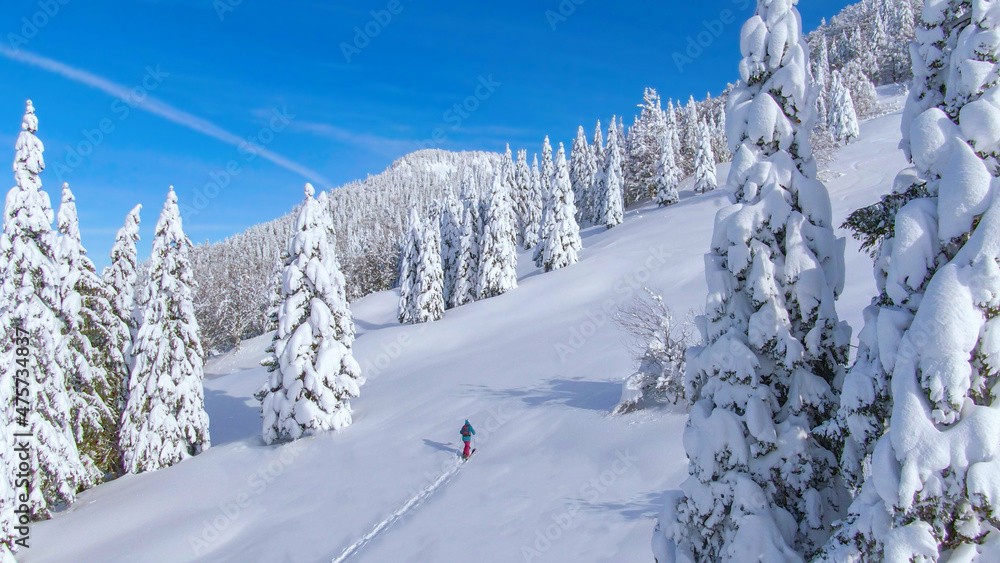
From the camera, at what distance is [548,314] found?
34.8 m

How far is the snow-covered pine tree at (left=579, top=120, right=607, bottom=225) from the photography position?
6881 cm

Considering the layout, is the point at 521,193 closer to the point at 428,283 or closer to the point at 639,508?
the point at 428,283

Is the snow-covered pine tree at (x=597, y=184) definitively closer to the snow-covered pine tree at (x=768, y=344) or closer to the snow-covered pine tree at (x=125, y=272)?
the snow-covered pine tree at (x=125, y=272)

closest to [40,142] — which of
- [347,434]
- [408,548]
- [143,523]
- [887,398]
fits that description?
[143,523]

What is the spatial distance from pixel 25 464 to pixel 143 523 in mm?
→ 3860

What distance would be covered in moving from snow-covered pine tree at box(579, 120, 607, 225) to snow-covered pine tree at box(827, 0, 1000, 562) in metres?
61.3

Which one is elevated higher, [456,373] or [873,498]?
[873,498]

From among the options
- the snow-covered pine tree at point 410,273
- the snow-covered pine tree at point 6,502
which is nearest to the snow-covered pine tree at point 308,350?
the snow-covered pine tree at point 6,502

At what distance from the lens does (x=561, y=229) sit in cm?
4569

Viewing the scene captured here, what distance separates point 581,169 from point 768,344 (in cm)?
7372

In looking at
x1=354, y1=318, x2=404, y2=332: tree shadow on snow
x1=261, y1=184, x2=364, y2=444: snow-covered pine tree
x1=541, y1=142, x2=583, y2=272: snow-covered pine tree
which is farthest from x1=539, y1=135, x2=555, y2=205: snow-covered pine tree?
x1=261, y1=184, x2=364, y2=444: snow-covered pine tree

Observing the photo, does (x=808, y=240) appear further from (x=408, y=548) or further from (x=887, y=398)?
(x=408, y=548)

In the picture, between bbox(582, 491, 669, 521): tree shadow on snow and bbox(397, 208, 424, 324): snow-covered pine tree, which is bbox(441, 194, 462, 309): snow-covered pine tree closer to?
bbox(397, 208, 424, 324): snow-covered pine tree

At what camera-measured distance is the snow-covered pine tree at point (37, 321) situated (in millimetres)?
17297
